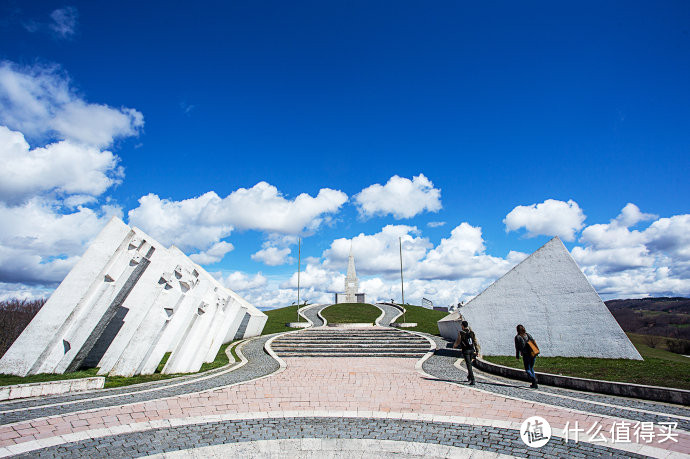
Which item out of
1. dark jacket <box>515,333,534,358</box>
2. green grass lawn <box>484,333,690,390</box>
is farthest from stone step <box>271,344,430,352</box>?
dark jacket <box>515,333,534,358</box>

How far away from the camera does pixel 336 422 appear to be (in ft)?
19.8

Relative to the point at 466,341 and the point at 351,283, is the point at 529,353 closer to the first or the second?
the point at 466,341

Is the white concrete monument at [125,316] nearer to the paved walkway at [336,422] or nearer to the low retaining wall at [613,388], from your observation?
the paved walkway at [336,422]

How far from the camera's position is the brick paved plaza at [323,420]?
486 cm

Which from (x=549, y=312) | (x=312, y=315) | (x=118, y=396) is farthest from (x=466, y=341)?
(x=312, y=315)

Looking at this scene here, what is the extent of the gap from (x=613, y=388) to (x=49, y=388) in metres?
11.7

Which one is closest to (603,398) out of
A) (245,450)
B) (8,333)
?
(245,450)

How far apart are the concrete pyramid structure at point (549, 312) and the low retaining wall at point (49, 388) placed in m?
11.6

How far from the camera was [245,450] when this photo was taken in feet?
16.0

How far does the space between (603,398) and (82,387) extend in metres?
10.8

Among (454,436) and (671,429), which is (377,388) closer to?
(454,436)

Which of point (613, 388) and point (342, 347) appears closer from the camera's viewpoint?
point (613, 388)

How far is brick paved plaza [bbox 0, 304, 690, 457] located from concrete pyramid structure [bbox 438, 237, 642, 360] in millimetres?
4316

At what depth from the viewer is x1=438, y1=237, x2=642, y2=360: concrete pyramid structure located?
12.0 metres
